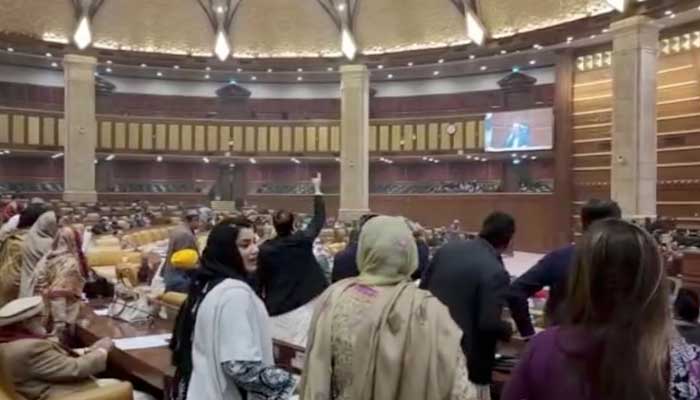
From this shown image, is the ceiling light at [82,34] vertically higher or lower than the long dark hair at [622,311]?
higher

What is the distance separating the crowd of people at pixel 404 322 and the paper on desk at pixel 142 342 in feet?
1.40

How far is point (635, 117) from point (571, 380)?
50.0 ft

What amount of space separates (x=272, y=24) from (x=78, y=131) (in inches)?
298

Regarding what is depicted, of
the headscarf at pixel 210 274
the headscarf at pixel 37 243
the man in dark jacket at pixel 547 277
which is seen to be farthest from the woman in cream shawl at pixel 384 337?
the headscarf at pixel 37 243

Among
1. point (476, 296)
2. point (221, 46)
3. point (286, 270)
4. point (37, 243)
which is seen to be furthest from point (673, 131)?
point (476, 296)

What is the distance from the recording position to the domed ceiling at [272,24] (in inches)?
802

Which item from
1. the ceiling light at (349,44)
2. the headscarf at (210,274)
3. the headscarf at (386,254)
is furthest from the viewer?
the ceiling light at (349,44)

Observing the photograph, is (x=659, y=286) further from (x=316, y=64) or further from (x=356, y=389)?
(x=316, y=64)

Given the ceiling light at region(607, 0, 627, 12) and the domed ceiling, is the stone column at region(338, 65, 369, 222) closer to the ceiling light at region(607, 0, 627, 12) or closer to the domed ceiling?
the domed ceiling

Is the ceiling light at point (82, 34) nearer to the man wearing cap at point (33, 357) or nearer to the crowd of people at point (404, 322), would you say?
the crowd of people at point (404, 322)

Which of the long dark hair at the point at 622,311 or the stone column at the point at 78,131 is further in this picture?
the stone column at the point at 78,131

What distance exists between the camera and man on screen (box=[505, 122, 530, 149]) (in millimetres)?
21688

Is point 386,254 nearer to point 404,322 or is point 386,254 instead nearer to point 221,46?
point 404,322

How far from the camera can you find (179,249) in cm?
639
